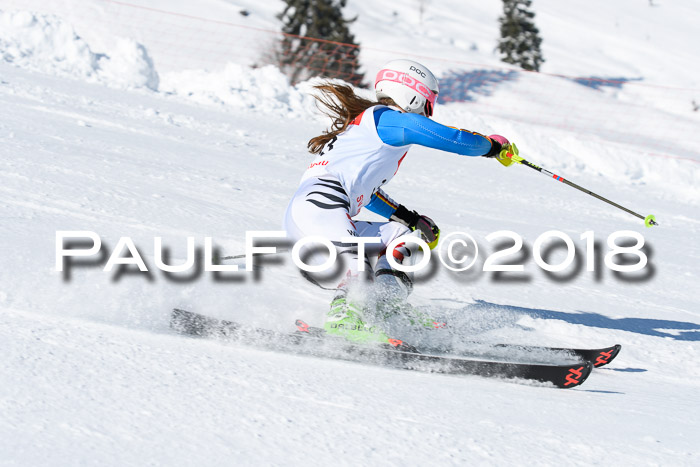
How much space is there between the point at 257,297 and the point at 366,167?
924 mm

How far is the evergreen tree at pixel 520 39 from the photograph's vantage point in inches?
1517

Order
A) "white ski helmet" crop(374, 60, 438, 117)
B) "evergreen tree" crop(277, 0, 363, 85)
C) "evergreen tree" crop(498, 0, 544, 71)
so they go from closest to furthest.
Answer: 1. "white ski helmet" crop(374, 60, 438, 117)
2. "evergreen tree" crop(277, 0, 363, 85)
3. "evergreen tree" crop(498, 0, 544, 71)

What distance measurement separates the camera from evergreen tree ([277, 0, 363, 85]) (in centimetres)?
2633

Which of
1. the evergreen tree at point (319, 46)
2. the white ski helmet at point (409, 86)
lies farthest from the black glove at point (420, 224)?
the evergreen tree at point (319, 46)

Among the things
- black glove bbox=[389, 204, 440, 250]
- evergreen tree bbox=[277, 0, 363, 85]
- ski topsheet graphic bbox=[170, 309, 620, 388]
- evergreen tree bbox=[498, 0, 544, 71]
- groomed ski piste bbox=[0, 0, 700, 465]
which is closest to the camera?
groomed ski piste bbox=[0, 0, 700, 465]

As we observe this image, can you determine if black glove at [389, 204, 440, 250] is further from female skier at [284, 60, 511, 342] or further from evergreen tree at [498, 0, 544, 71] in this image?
evergreen tree at [498, 0, 544, 71]

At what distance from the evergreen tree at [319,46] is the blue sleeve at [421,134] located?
21.3 metres

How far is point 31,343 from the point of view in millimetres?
2557

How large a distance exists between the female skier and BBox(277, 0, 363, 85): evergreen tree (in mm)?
21083

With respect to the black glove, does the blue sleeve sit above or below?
above

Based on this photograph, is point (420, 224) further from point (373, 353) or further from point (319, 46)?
point (319, 46)

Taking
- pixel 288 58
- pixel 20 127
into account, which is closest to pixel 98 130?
pixel 20 127

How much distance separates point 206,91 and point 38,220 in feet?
27.2

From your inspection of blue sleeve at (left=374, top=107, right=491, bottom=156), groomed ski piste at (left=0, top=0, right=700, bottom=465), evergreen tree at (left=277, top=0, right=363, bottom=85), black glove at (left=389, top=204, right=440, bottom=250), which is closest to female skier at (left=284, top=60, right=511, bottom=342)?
blue sleeve at (left=374, top=107, right=491, bottom=156)
